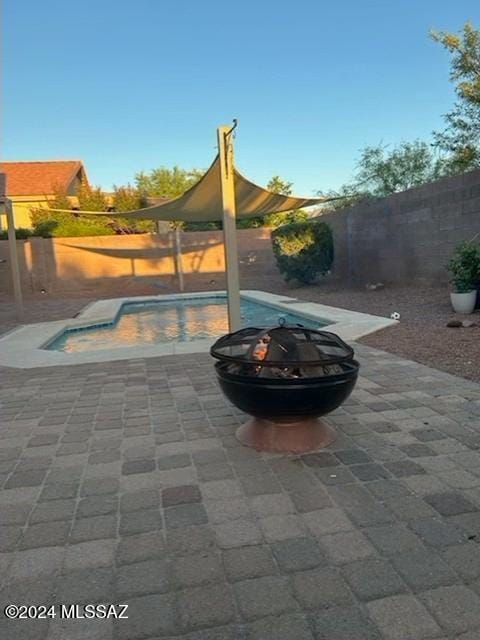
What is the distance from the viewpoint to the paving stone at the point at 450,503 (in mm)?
2158

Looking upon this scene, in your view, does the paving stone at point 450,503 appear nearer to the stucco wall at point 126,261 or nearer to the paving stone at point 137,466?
the paving stone at point 137,466

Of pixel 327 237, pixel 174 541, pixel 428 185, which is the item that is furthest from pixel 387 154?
pixel 174 541

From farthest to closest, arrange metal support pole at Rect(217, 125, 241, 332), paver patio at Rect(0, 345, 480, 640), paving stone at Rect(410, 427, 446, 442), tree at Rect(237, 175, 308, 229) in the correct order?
tree at Rect(237, 175, 308, 229) → metal support pole at Rect(217, 125, 241, 332) → paving stone at Rect(410, 427, 446, 442) → paver patio at Rect(0, 345, 480, 640)

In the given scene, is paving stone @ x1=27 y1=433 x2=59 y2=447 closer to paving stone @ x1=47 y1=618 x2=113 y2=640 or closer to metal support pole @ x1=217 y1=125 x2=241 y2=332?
paving stone @ x1=47 y1=618 x2=113 y2=640

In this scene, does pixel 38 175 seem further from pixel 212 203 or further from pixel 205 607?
pixel 205 607

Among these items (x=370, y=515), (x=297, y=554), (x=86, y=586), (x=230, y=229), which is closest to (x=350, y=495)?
(x=370, y=515)

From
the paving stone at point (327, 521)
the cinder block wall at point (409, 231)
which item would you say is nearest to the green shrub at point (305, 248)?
the cinder block wall at point (409, 231)

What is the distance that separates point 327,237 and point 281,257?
1.51 m

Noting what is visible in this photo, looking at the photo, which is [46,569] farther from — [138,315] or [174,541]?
[138,315]

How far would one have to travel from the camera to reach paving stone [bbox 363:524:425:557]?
1892 mm

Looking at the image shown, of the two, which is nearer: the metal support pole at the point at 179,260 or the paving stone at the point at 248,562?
the paving stone at the point at 248,562

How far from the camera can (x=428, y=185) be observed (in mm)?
10508

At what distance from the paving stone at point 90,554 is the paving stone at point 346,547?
0.84 m

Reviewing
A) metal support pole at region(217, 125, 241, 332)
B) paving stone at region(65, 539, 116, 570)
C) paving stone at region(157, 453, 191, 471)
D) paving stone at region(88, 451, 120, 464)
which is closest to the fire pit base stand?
paving stone at region(157, 453, 191, 471)
